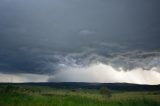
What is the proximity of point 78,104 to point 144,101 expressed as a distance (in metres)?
8.02

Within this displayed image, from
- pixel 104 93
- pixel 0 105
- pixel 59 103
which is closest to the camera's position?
pixel 0 105

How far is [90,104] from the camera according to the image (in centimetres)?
3262

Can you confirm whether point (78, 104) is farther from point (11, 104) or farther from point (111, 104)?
point (11, 104)

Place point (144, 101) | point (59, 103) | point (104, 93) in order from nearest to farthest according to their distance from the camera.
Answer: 1. point (59, 103)
2. point (144, 101)
3. point (104, 93)

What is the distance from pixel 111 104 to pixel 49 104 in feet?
24.6

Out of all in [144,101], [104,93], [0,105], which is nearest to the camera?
[0,105]

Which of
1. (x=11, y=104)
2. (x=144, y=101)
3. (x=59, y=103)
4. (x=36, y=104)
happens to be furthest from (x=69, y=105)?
(x=144, y=101)

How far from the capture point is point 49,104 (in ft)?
102

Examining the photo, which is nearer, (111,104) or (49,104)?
(49,104)

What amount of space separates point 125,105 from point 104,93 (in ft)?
329

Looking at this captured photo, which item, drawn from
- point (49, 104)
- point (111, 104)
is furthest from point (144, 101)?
point (49, 104)

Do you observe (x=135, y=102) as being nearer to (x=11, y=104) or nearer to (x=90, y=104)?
(x=90, y=104)

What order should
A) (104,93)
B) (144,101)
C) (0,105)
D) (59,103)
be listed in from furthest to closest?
1. (104,93)
2. (144,101)
3. (59,103)
4. (0,105)

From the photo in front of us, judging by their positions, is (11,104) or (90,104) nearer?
(11,104)
